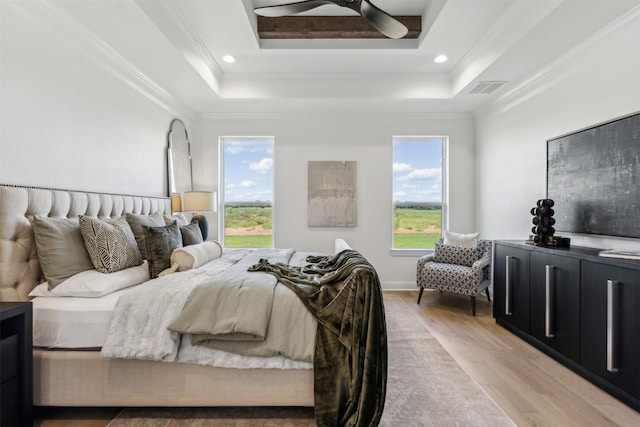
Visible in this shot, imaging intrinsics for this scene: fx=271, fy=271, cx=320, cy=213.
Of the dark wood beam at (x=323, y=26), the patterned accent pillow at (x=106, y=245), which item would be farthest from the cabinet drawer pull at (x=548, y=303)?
the patterned accent pillow at (x=106, y=245)

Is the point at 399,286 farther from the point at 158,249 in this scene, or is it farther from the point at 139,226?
the point at 139,226

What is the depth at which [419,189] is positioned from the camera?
14.2 ft

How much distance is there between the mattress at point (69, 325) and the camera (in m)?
1.52

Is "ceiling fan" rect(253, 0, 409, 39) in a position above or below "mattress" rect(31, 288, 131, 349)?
above

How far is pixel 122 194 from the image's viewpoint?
8.38 feet

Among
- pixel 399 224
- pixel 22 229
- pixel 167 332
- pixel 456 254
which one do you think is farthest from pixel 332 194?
pixel 22 229

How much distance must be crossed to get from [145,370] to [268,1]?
3.13 metres

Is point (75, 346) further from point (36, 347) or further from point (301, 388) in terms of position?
point (301, 388)

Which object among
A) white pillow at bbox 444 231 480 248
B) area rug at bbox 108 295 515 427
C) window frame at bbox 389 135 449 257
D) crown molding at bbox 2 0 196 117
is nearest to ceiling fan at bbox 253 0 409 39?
crown molding at bbox 2 0 196 117

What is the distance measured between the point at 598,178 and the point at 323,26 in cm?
287

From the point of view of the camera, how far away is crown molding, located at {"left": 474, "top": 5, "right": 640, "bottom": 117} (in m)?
2.10

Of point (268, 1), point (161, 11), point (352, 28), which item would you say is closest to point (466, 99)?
point (352, 28)

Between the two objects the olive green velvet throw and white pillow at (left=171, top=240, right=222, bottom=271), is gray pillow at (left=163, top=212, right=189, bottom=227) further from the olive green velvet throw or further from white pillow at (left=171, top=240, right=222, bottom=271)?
the olive green velvet throw

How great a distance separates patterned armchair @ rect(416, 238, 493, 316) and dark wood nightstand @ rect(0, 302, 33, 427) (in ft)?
11.5
